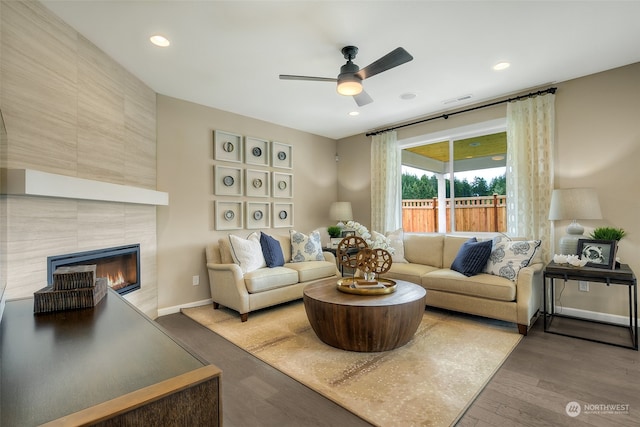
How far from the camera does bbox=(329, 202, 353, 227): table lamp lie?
204 inches

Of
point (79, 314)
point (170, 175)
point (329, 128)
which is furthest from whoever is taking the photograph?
point (329, 128)

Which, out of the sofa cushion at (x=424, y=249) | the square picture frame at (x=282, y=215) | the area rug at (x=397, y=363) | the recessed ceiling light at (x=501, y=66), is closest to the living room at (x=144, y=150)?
the square picture frame at (x=282, y=215)

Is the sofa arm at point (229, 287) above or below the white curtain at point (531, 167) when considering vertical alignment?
below

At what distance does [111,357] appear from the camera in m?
0.83

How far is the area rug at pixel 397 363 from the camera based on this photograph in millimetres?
1828

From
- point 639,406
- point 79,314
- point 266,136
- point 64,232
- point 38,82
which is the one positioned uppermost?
point 266,136

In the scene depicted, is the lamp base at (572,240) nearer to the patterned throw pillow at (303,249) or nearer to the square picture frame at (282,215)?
the patterned throw pillow at (303,249)

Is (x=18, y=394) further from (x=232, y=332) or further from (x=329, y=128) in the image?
(x=329, y=128)

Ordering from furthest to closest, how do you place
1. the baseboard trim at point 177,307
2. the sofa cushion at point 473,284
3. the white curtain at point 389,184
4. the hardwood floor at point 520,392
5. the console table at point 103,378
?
the white curtain at point 389,184 < the baseboard trim at point 177,307 < the sofa cushion at point 473,284 < the hardwood floor at point 520,392 < the console table at point 103,378

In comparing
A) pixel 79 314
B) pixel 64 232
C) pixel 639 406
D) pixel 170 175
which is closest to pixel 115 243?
pixel 64 232

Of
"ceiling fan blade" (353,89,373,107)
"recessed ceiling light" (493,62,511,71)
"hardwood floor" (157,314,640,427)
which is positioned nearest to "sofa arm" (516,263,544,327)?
"hardwood floor" (157,314,640,427)

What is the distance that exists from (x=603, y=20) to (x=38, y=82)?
4297mm

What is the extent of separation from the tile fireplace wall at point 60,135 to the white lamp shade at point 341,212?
115 inches

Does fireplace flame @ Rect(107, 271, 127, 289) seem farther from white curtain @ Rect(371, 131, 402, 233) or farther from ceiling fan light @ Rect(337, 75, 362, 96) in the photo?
white curtain @ Rect(371, 131, 402, 233)
